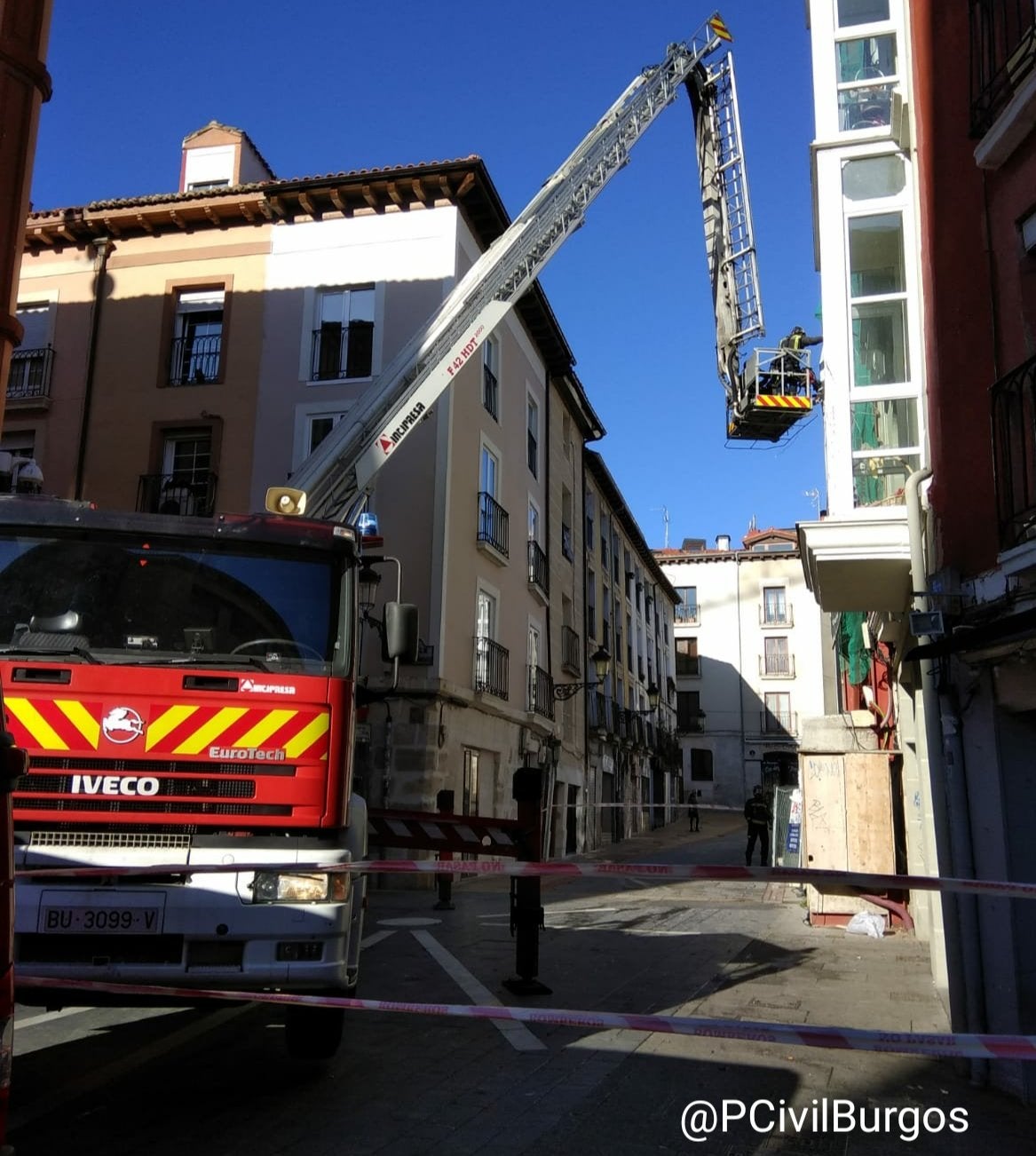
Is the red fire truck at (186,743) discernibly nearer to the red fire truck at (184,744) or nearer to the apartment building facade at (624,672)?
the red fire truck at (184,744)

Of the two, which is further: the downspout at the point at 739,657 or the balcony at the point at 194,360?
the downspout at the point at 739,657

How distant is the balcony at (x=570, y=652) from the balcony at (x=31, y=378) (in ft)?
45.0

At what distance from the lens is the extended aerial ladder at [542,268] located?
11977 mm

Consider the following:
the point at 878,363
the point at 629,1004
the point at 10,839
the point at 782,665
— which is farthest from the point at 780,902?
the point at 782,665

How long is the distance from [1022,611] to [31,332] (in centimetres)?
2146

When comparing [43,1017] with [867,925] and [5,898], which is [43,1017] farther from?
[867,925]

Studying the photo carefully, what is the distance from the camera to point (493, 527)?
829 inches

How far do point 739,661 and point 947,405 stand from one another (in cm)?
5029

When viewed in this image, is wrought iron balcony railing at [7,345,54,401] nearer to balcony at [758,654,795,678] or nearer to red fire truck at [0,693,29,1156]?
red fire truck at [0,693,29,1156]

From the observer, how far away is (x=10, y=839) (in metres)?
2.73

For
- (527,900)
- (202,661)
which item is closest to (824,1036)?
(202,661)

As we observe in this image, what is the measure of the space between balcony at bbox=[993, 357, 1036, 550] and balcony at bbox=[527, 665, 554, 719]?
1826 centimetres

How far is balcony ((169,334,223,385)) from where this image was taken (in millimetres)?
20391

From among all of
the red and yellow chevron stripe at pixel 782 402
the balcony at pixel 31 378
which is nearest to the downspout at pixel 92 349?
the balcony at pixel 31 378
